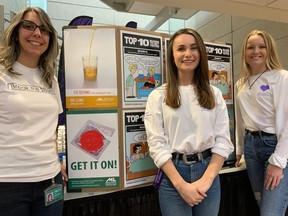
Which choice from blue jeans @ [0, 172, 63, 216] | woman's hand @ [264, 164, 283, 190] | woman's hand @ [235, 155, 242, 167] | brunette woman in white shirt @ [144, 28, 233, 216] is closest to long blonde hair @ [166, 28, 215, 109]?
brunette woman in white shirt @ [144, 28, 233, 216]

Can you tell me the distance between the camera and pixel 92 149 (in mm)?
1483

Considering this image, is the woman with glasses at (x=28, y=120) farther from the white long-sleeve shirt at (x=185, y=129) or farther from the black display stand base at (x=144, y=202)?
the white long-sleeve shirt at (x=185, y=129)

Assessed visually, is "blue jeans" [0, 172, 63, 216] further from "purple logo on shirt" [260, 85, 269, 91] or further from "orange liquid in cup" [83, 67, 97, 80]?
"purple logo on shirt" [260, 85, 269, 91]

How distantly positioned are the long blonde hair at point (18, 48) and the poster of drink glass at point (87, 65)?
0.72 ft

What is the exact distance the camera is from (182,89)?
4.39 feet

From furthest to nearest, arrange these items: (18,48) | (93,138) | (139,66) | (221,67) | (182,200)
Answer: (221,67) < (139,66) < (93,138) < (182,200) < (18,48)

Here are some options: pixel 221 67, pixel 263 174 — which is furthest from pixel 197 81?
pixel 263 174

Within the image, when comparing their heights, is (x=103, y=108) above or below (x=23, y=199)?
above

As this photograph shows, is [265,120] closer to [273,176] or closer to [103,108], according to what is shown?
[273,176]

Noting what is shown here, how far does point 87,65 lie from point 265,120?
1078 mm

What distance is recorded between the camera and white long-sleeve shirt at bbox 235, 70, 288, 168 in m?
1.50

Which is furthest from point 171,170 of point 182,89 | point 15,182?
point 15,182

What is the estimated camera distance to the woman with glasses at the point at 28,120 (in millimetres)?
990

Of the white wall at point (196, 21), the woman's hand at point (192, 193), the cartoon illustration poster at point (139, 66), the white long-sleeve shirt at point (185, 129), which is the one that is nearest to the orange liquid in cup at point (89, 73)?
the cartoon illustration poster at point (139, 66)
